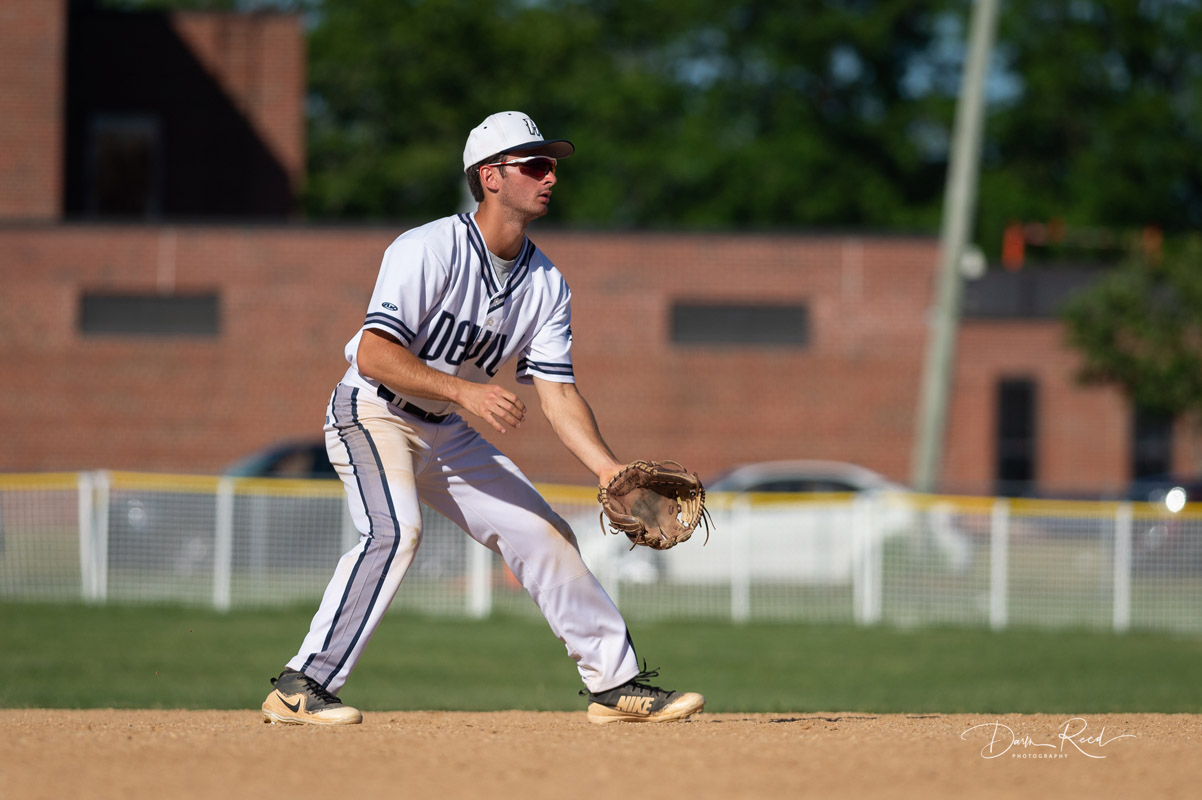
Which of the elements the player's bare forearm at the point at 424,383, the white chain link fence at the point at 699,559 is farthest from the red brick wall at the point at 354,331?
the player's bare forearm at the point at 424,383

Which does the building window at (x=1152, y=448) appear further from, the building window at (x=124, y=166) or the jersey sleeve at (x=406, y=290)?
the jersey sleeve at (x=406, y=290)

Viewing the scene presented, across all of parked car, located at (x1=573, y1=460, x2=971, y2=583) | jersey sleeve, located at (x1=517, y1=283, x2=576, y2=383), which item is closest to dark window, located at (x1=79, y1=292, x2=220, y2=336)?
parked car, located at (x1=573, y1=460, x2=971, y2=583)

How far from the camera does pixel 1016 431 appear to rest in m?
28.7

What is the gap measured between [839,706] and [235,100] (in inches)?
980

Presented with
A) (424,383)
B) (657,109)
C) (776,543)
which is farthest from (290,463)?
(657,109)

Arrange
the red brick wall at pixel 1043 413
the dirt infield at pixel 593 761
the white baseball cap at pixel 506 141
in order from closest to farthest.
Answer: the dirt infield at pixel 593 761
the white baseball cap at pixel 506 141
the red brick wall at pixel 1043 413

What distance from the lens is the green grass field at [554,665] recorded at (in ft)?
32.9

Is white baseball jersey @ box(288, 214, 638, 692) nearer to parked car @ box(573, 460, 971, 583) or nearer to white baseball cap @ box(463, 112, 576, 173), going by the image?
white baseball cap @ box(463, 112, 576, 173)

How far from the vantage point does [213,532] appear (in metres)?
16.1

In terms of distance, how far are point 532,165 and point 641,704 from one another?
2299mm

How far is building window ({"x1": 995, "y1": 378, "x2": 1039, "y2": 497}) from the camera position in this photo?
28.5 m

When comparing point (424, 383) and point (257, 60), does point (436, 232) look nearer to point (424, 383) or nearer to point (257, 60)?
point (424, 383)

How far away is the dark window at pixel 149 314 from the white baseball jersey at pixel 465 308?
20841 millimetres

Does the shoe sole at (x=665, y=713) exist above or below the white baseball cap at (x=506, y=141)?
below
